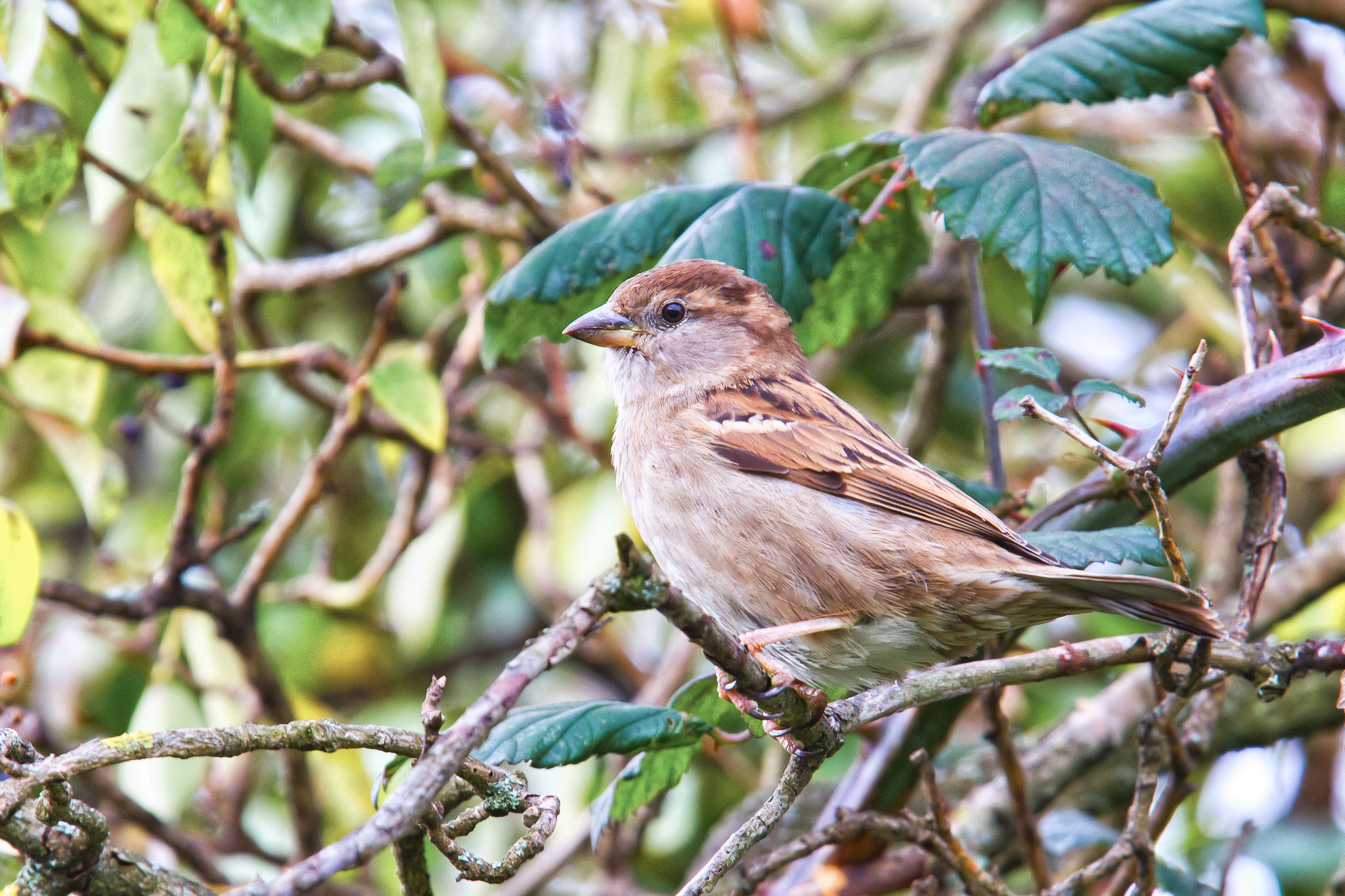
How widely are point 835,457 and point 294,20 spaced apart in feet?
4.99

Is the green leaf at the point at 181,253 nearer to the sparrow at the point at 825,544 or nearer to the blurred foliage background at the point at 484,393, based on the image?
the blurred foliage background at the point at 484,393

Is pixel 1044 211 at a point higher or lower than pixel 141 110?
lower

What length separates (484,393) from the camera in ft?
16.2

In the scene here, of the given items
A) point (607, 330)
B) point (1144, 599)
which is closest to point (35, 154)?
point (607, 330)

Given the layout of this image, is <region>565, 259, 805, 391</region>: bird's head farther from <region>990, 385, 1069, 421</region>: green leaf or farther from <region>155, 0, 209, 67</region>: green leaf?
<region>155, 0, 209, 67</region>: green leaf

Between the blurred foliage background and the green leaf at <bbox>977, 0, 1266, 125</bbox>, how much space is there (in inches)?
30.6

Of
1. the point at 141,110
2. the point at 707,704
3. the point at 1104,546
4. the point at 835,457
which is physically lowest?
the point at 707,704

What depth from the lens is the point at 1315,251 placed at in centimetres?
431

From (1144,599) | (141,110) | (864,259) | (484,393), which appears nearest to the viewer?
(1144,599)

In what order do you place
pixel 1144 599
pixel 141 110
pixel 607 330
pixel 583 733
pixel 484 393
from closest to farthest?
pixel 1144 599 < pixel 583 733 < pixel 141 110 < pixel 607 330 < pixel 484 393

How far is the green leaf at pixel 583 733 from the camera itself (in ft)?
6.98

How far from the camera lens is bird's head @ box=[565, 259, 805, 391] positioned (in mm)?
3135

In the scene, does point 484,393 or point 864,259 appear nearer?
point 864,259

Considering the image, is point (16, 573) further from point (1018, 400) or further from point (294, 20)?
point (1018, 400)
